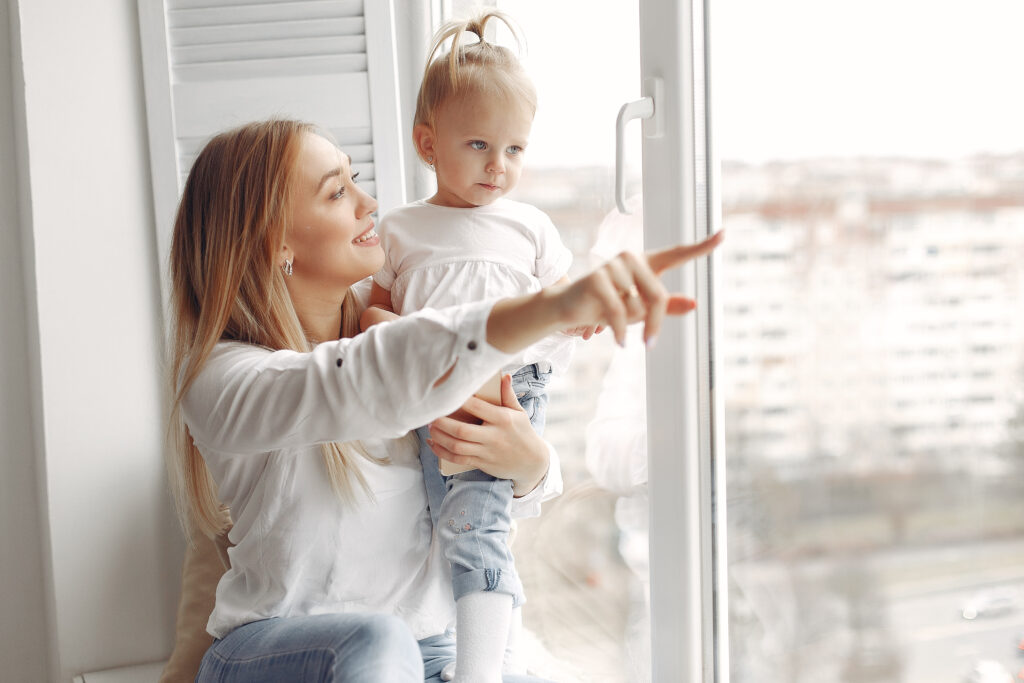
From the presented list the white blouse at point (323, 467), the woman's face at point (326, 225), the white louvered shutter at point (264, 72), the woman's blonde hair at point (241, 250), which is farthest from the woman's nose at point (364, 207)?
the white louvered shutter at point (264, 72)

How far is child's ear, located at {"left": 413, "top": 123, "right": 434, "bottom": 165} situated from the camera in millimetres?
1469

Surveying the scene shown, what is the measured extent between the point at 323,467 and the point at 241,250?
32 centimetres

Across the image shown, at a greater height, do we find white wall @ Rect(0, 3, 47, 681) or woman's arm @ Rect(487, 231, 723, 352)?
woman's arm @ Rect(487, 231, 723, 352)

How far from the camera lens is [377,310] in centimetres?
144

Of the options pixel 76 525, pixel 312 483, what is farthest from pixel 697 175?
pixel 76 525

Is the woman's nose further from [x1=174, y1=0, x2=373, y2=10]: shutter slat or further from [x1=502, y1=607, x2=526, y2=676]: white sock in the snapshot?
[x1=174, y1=0, x2=373, y2=10]: shutter slat

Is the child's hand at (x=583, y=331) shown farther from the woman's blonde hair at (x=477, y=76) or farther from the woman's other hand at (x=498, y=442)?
the woman's blonde hair at (x=477, y=76)

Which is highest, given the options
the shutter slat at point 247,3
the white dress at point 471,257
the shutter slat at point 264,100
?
the shutter slat at point 247,3

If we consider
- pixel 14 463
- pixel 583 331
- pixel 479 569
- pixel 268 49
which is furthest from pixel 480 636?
pixel 14 463

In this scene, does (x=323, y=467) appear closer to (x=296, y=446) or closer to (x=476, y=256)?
(x=296, y=446)

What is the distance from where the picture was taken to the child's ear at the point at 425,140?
1469 millimetres

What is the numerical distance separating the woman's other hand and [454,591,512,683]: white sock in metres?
0.18

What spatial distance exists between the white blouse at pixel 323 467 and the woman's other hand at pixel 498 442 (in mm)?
100

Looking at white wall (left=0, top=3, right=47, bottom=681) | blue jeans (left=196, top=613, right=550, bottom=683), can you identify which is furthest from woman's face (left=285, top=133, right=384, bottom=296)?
white wall (left=0, top=3, right=47, bottom=681)
